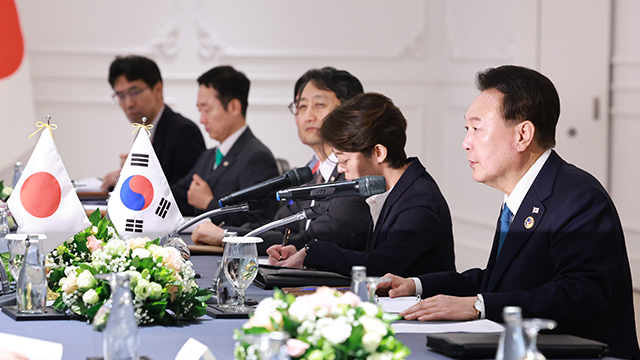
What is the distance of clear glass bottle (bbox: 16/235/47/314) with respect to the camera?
1709 mm

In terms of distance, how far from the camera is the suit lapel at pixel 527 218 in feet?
6.27

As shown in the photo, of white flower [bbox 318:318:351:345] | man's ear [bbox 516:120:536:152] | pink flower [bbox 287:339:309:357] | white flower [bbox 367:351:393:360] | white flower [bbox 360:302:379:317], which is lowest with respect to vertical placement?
white flower [bbox 367:351:393:360]

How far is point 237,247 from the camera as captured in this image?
1.77 m

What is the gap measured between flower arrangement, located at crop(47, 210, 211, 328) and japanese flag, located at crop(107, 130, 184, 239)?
0.23m

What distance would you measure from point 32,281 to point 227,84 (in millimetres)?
2607

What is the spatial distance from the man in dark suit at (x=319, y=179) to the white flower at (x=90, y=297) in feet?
3.53

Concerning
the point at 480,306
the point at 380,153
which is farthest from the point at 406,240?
the point at 480,306

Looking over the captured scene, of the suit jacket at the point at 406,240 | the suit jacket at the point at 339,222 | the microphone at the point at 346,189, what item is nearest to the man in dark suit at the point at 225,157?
the suit jacket at the point at 339,222

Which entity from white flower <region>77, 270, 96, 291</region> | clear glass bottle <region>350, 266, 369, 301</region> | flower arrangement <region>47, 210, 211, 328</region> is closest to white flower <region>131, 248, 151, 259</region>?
flower arrangement <region>47, 210, 211, 328</region>

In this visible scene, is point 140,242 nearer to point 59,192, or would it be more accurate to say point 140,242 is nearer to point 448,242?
point 59,192

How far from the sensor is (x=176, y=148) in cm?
485

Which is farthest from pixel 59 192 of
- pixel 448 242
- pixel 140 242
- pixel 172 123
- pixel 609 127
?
pixel 609 127

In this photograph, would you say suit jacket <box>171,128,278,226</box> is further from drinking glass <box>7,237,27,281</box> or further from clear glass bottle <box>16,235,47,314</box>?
clear glass bottle <box>16,235,47,314</box>

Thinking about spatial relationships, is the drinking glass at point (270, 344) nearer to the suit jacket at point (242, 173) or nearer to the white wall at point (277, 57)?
the suit jacket at point (242, 173)
